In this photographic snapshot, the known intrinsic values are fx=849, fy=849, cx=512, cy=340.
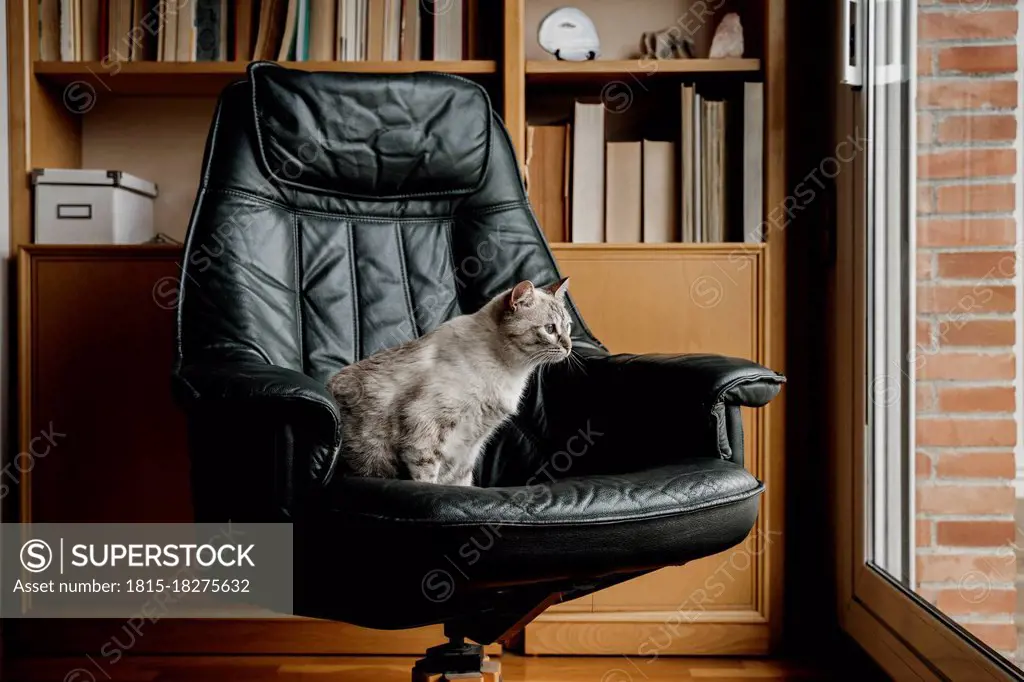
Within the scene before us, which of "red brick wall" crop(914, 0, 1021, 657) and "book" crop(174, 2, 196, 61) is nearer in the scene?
"red brick wall" crop(914, 0, 1021, 657)

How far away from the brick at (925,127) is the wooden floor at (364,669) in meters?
1.16

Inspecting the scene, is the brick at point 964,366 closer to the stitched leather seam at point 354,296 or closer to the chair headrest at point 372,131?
the chair headrest at point 372,131

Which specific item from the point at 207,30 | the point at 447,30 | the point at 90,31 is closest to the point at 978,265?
the point at 447,30

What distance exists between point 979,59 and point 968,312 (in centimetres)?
44

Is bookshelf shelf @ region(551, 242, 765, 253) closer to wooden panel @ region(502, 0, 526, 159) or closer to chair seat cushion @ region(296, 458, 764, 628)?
wooden panel @ region(502, 0, 526, 159)

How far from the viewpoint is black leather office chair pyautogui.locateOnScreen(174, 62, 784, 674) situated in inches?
40.7

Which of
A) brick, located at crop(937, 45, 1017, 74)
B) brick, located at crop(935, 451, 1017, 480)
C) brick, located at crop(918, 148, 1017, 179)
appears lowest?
brick, located at crop(935, 451, 1017, 480)

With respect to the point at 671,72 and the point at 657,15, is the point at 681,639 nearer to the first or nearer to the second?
the point at 671,72

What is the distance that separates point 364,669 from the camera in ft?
6.36

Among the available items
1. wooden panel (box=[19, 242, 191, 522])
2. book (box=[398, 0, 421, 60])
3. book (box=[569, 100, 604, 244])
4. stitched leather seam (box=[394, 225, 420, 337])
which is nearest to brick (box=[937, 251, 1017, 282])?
book (box=[569, 100, 604, 244])

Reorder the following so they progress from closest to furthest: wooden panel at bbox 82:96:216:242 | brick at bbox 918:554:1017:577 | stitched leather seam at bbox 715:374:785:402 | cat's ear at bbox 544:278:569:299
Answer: stitched leather seam at bbox 715:374:785:402
brick at bbox 918:554:1017:577
cat's ear at bbox 544:278:569:299
wooden panel at bbox 82:96:216:242

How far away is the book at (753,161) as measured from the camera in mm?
1969

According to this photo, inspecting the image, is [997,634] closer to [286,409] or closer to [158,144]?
[286,409]

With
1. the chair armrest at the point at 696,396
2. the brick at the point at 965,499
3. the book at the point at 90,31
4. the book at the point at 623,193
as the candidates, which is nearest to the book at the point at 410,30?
the book at the point at 623,193
